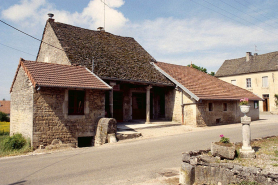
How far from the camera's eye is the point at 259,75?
30.5 m

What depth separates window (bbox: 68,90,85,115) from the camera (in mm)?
11802

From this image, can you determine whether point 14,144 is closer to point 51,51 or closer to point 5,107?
point 51,51

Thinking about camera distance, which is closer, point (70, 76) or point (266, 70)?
point (70, 76)

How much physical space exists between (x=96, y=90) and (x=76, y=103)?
49.4 inches

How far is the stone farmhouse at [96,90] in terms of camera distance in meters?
11.0

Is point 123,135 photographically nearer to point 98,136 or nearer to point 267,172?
point 98,136

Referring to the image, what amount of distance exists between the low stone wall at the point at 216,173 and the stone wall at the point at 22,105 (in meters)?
8.06

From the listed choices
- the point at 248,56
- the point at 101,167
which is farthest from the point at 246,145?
the point at 248,56

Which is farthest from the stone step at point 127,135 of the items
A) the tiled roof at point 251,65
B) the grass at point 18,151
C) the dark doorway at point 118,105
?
the tiled roof at point 251,65

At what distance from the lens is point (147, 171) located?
610 centimetres

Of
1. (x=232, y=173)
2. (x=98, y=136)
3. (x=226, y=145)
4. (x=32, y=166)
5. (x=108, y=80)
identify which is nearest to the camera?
(x=232, y=173)

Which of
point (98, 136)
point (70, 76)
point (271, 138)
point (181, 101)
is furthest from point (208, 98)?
point (70, 76)

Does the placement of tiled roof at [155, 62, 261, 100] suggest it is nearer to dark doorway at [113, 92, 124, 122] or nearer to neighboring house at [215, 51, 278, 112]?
dark doorway at [113, 92, 124, 122]

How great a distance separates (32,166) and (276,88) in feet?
98.5
